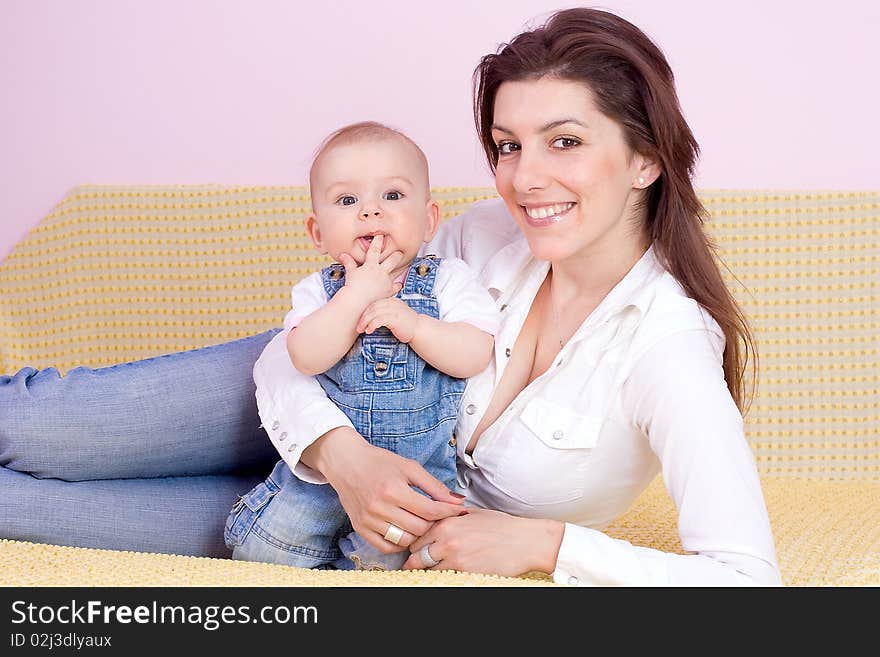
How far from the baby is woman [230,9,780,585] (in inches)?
1.2

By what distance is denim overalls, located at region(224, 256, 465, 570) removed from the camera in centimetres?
151

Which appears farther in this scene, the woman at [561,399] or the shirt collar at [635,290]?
the shirt collar at [635,290]

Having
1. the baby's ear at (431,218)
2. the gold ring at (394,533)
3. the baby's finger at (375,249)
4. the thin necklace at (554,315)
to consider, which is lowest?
the gold ring at (394,533)

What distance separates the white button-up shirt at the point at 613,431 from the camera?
4.32 ft

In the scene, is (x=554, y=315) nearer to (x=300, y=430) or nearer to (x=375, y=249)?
(x=375, y=249)

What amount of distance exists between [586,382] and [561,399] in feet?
0.14

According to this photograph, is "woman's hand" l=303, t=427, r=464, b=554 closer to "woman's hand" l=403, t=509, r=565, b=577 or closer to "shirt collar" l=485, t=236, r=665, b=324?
"woman's hand" l=403, t=509, r=565, b=577

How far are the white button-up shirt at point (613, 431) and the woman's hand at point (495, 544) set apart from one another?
1.0 inches

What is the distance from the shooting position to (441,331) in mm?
1488

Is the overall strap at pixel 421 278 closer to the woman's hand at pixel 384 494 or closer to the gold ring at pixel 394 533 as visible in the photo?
the woman's hand at pixel 384 494

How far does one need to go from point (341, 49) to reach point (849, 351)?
137cm

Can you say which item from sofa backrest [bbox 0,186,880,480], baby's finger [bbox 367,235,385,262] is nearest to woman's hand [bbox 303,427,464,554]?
baby's finger [bbox 367,235,385,262]

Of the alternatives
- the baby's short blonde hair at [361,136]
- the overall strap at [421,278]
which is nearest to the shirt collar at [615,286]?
the overall strap at [421,278]

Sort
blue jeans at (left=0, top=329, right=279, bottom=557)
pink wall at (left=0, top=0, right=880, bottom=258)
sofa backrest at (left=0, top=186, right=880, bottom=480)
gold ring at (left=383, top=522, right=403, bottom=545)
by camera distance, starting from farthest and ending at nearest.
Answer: pink wall at (left=0, top=0, right=880, bottom=258) → sofa backrest at (left=0, top=186, right=880, bottom=480) → blue jeans at (left=0, top=329, right=279, bottom=557) → gold ring at (left=383, top=522, right=403, bottom=545)
